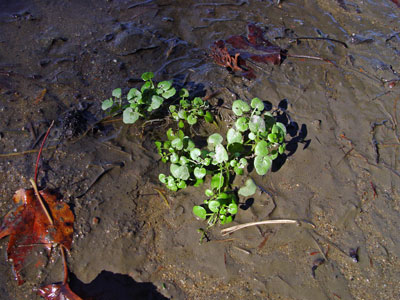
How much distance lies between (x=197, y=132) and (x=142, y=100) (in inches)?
26.9

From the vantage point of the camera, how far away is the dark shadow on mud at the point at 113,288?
8.36 ft

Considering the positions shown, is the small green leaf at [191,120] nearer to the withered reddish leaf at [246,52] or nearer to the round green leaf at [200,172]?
the round green leaf at [200,172]

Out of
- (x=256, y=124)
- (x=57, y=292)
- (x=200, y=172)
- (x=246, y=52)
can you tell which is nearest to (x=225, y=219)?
(x=200, y=172)

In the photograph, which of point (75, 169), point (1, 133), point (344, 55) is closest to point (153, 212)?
point (75, 169)

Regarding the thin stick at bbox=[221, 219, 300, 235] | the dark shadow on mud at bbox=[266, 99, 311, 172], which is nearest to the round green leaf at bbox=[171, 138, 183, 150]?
the thin stick at bbox=[221, 219, 300, 235]

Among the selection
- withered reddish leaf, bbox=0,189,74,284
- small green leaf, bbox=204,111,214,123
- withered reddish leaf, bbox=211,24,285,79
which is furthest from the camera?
withered reddish leaf, bbox=211,24,285,79

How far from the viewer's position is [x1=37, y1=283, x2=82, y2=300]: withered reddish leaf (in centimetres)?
245

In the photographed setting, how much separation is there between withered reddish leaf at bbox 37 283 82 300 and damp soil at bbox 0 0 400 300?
0.28ft

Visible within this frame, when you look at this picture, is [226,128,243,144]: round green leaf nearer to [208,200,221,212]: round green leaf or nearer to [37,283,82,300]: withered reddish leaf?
[208,200,221,212]: round green leaf

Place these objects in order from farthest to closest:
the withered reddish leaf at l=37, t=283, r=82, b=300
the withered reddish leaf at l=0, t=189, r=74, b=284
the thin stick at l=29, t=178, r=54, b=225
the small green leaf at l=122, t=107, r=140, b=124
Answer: the small green leaf at l=122, t=107, r=140, b=124, the thin stick at l=29, t=178, r=54, b=225, the withered reddish leaf at l=0, t=189, r=74, b=284, the withered reddish leaf at l=37, t=283, r=82, b=300

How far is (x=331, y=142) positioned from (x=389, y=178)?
0.69 meters

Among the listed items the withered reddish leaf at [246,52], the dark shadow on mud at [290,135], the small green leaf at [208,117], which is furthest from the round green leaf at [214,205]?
the withered reddish leaf at [246,52]

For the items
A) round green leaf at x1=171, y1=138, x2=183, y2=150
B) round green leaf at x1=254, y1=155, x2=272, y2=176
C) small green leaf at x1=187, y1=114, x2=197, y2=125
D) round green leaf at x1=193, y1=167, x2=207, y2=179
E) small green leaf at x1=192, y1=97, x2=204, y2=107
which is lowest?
round green leaf at x1=193, y1=167, x2=207, y2=179

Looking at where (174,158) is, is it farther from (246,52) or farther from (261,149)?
(246,52)
